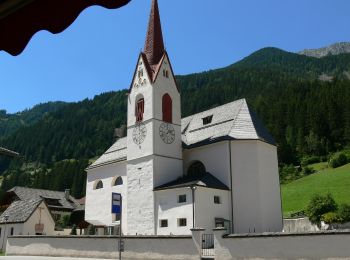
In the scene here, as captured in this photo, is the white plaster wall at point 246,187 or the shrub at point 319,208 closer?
the white plaster wall at point 246,187

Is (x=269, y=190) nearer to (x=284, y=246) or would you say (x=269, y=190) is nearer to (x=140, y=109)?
(x=140, y=109)

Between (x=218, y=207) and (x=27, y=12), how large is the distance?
1228 inches

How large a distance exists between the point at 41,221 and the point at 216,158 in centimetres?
2146

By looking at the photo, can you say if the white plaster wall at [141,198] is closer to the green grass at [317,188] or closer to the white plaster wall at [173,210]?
the white plaster wall at [173,210]

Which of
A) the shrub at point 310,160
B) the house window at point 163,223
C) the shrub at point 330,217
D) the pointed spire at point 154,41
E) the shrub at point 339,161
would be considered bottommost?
the house window at point 163,223

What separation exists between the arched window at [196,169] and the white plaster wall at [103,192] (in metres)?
6.89

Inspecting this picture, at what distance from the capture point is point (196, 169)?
37.6 meters

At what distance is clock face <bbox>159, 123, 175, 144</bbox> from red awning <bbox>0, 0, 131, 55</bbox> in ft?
112

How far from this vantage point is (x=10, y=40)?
3277mm

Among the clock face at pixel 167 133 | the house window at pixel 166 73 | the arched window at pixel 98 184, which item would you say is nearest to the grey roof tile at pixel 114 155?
the arched window at pixel 98 184

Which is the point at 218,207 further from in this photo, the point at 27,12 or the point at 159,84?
the point at 27,12

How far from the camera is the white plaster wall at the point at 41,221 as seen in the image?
43.4m

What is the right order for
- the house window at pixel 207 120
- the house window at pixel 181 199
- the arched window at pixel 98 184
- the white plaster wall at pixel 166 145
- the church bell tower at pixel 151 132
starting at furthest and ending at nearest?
the arched window at pixel 98 184 → the house window at pixel 207 120 → the white plaster wall at pixel 166 145 → the church bell tower at pixel 151 132 → the house window at pixel 181 199

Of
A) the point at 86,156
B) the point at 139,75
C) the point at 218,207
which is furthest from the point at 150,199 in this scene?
the point at 86,156
